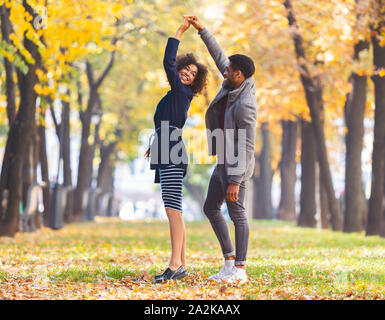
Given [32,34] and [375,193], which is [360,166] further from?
[32,34]

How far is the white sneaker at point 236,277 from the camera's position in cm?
713

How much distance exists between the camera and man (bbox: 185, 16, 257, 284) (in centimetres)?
716

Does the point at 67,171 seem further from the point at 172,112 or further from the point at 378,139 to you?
the point at 172,112

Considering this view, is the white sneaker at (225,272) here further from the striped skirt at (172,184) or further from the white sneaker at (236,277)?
the striped skirt at (172,184)

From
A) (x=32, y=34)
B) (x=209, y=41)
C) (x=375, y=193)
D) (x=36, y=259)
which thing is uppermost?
(x=32, y=34)

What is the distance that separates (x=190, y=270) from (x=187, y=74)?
7.64ft

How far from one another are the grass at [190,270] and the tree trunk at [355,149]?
4.56m

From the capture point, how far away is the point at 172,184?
733 centimetres

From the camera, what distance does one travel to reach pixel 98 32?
16.1 meters

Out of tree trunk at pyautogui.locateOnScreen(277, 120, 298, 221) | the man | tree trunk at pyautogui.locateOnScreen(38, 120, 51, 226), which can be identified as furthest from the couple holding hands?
tree trunk at pyautogui.locateOnScreen(277, 120, 298, 221)

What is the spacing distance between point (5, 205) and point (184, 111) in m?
8.57

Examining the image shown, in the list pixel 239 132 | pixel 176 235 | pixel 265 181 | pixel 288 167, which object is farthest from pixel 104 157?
pixel 239 132

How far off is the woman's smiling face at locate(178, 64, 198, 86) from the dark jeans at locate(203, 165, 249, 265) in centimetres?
95
